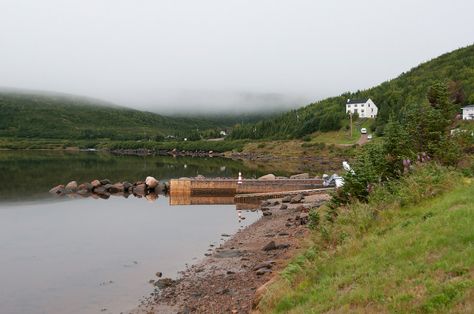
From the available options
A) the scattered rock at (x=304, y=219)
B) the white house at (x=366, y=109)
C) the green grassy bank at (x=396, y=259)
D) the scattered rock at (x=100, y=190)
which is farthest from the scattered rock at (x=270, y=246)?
the white house at (x=366, y=109)

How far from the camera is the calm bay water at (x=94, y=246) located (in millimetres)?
21281

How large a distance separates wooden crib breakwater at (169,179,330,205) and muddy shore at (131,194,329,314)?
1977 cm

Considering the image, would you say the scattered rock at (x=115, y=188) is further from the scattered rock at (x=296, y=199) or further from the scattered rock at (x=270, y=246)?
the scattered rock at (x=270, y=246)

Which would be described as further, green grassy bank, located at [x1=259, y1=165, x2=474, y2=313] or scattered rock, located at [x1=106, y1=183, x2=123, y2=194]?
scattered rock, located at [x1=106, y1=183, x2=123, y2=194]

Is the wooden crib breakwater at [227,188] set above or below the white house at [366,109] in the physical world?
Result: below

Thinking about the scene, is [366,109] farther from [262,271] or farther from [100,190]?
[262,271]

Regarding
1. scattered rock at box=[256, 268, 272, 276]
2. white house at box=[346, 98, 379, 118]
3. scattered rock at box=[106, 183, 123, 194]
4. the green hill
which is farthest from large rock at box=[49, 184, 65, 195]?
white house at box=[346, 98, 379, 118]

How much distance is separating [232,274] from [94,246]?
13.1 m

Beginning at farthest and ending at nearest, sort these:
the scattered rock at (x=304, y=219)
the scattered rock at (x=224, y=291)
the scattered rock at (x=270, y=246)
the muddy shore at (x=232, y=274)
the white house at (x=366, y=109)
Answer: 1. the white house at (x=366, y=109)
2. the scattered rock at (x=304, y=219)
3. the scattered rock at (x=270, y=246)
4. the scattered rock at (x=224, y=291)
5. the muddy shore at (x=232, y=274)

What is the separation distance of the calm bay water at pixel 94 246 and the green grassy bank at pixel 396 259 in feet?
32.2

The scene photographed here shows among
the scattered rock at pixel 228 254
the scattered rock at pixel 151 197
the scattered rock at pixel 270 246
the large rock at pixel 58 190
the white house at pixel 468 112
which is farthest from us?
the white house at pixel 468 112

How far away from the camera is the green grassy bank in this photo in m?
8.56

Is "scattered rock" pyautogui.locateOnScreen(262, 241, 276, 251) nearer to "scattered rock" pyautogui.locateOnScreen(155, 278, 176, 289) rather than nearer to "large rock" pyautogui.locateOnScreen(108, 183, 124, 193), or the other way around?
"scattered rock" pyautogui.locateOnScreen(155, 278, 176, 289)

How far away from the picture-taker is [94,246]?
102 ft
